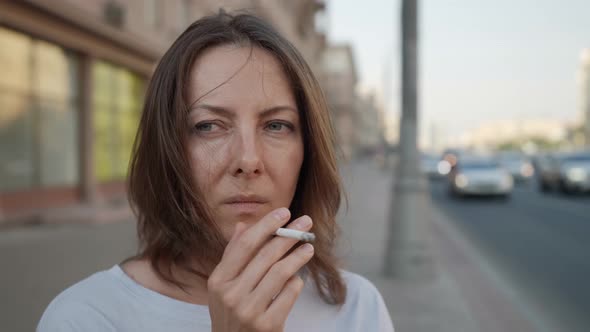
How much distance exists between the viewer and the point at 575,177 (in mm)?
19344

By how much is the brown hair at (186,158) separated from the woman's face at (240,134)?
0.09 feet

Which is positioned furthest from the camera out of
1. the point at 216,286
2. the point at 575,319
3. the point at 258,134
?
the point at 575,319

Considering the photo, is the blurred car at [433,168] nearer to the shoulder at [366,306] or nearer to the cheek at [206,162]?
the shoulder at [366,306]

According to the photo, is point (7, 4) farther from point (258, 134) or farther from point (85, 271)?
point (258, 134)

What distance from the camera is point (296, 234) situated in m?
1.00

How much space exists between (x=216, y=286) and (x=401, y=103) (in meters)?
6.45

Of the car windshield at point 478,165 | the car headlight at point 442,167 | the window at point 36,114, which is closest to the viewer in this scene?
the window at point 36,114

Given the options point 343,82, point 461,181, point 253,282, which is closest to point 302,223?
point 253,282

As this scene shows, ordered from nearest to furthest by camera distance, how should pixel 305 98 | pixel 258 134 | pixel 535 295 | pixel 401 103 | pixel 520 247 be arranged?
1. pixel 258 134
2. pixel 305 98
3. pixel 535 295
4. pixel 401 103
5. pixel 520 247

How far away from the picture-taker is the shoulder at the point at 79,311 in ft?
3.85

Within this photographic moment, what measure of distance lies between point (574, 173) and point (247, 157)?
20812mm

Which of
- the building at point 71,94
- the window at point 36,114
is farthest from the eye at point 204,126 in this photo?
the window at point 36,114

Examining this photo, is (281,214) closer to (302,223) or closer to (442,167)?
(302,223)

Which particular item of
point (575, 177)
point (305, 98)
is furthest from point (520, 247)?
point (575, 177)
